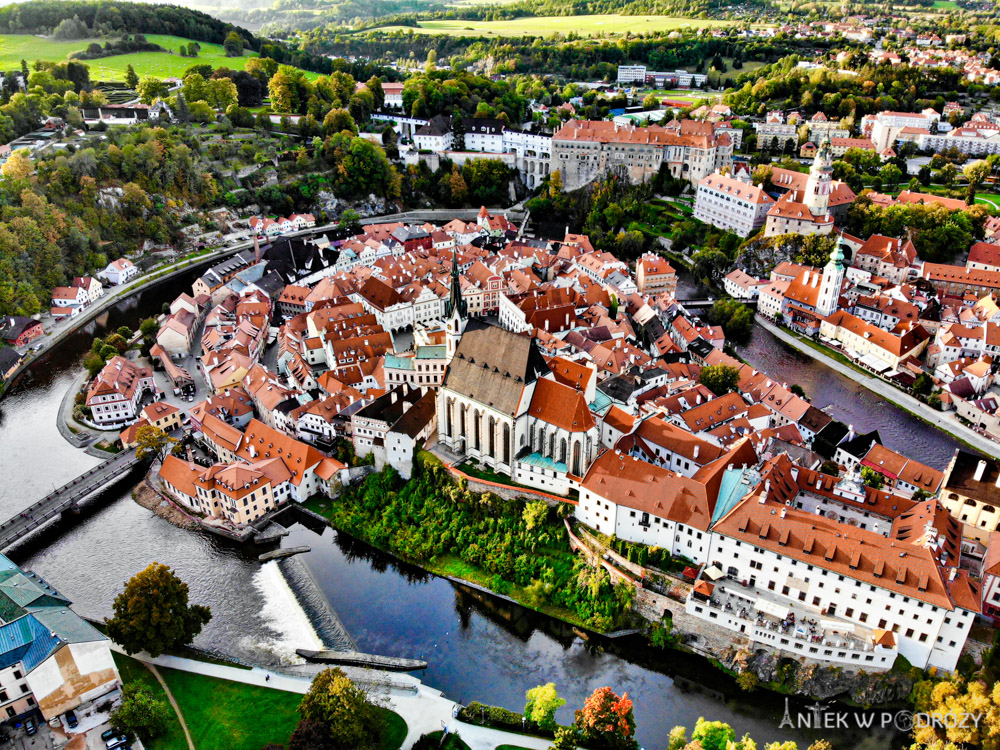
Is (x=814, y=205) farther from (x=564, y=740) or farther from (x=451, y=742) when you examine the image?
(x=451, y=742)

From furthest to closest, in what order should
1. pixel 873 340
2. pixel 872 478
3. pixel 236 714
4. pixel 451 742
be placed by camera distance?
pixel 873 340 < pixel 872 478 < pixel 236 714 < pixel 451 742

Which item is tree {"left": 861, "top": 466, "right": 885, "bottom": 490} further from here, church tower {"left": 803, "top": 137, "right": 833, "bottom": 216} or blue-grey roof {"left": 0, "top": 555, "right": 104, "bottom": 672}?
church tower {"left": 803, "top": 137, "right": 833, "bottom": 216}

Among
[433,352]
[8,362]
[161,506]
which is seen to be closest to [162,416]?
[161,506]

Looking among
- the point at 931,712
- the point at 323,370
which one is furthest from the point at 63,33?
the point at 931,712

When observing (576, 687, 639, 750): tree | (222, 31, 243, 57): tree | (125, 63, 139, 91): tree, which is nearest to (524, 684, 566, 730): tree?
(576, 687, 639, 750): tree

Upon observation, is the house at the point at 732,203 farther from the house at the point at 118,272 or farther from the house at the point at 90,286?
the house at the point at 90,286

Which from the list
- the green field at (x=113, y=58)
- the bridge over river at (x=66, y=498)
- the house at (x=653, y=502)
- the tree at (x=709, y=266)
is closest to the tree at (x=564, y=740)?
the house at (x=653, y=502)
